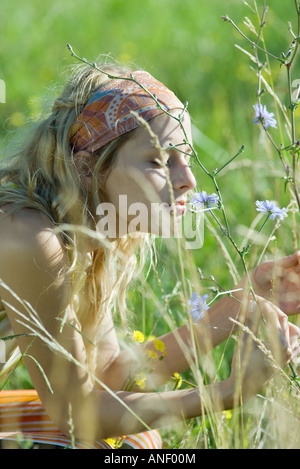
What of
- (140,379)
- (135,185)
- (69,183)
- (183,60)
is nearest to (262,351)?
(140,379)

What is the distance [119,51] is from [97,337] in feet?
9.67

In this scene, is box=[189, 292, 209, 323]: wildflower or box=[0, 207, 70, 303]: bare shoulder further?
box=[0, 207, 70, 303]: bare shoulder

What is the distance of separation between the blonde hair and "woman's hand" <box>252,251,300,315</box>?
420 mm

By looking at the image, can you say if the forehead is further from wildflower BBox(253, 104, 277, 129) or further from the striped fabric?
the striped fabric

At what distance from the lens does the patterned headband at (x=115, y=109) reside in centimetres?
163

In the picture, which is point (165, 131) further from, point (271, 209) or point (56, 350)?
point (56, 350)

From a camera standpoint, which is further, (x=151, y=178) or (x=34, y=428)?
(x=34, y=428)

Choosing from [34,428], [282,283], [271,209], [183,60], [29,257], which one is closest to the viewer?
[271,209]

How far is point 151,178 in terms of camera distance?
5.26 ft

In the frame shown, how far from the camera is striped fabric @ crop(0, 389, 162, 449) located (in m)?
1.66

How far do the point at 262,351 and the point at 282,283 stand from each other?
0.33 meters

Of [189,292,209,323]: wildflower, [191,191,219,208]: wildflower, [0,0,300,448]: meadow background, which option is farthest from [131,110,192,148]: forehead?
[0,0,300,448]: meadow background

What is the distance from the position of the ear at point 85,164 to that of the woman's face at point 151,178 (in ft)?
0.18
